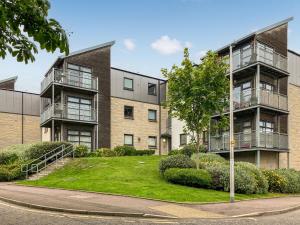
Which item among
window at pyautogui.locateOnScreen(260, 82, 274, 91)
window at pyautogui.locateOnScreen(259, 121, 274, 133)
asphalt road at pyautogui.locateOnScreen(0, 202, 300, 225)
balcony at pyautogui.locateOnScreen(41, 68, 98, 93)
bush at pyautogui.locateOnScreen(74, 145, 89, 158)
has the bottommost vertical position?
asphalt road at pyautogui.locateOnScreen(0, 202, 300, 225)

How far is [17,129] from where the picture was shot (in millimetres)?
39156

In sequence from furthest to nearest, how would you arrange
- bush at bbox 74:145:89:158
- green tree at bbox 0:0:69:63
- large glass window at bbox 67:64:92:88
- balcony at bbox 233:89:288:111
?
large glass window at bbox 67:64:92:88 → bush at bbox 74:145:89:158 → balcony at bbox 233:89:288:111 → green tree at bbox 0:0:69:63

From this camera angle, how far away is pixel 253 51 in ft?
91.6

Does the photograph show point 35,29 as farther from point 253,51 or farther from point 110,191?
point 253,51

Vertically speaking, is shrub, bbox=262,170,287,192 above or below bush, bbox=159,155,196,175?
below

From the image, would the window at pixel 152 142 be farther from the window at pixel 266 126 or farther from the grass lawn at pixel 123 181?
the window at pixel 266 126

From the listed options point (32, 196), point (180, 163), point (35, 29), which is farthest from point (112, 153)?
point (35, 29)

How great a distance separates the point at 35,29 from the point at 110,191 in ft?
42.9

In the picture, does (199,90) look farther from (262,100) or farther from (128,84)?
(128,84)

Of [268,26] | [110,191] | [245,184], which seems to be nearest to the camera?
[110,191]

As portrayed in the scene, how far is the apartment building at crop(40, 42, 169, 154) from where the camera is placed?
1275 inches

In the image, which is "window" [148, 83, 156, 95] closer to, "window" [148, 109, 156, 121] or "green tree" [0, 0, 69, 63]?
"window" [148, 109, 156, 121]

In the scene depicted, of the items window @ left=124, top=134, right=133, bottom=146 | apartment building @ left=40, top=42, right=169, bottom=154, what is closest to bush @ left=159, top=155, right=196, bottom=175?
apartment building @ left=40, top=42, right=169, bottom=154

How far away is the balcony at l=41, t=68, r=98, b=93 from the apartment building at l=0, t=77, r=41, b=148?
6036 millimetres
